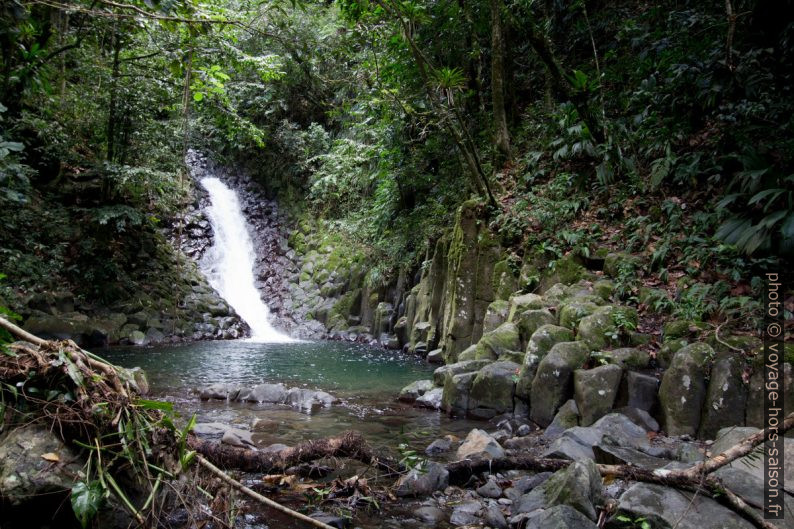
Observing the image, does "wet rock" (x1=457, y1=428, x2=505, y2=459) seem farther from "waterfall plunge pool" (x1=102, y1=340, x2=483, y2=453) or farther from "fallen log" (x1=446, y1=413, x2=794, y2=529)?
"waterfall plunge pool" (x1=102, y1=340, x2=483, y2=453)

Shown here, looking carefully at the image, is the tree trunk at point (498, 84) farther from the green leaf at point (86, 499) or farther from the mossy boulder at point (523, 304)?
the green leaf at point (86, 499)

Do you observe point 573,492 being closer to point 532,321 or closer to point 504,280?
point 532,321

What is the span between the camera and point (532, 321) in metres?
6.47

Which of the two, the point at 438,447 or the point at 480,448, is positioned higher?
the point at 480,448

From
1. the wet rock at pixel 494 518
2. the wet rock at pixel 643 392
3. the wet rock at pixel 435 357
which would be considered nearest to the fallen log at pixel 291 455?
the wet rock at pixel 494 518

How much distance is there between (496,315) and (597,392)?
3082 mm

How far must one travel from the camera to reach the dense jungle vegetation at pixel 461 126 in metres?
5.47

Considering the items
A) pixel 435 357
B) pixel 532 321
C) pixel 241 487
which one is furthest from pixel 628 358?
pixel 435 357

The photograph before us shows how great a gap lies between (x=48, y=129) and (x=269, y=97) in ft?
36.5

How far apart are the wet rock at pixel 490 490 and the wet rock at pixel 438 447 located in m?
1.08

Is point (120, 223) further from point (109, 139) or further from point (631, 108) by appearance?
point (631, 108)

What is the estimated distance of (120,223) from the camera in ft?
39.6

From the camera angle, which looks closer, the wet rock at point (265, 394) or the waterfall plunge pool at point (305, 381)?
the waterfall plunge pool at point (305, 381)

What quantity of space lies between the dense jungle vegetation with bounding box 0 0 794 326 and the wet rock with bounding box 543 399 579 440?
171 centimetres
